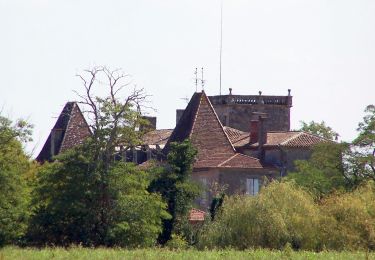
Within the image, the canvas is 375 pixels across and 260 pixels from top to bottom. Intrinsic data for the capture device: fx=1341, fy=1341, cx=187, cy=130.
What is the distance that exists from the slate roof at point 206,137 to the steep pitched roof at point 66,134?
6.30 m

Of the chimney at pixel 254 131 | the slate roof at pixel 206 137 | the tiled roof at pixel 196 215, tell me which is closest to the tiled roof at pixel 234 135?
the chimney at pixel 254 131

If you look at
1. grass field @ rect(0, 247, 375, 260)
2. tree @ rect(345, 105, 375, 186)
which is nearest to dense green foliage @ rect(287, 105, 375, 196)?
tree @ rect(345, 105, 375, 186)

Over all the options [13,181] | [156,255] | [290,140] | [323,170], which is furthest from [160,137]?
[156,255]

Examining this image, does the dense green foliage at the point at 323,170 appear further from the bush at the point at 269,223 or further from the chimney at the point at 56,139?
the chimney at the point at 56,139

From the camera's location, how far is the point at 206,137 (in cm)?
8375

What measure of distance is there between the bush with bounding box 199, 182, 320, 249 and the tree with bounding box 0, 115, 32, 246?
29.0ft

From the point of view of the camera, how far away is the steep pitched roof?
84938 mm

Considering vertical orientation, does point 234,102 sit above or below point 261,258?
A: above

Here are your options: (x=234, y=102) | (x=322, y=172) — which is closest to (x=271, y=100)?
(x=234, y=102)

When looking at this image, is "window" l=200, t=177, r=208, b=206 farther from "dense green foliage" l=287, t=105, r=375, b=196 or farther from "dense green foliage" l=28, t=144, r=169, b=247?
"dense green foliage" l=28, t=144, r=169, b=247

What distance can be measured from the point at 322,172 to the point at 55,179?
18412mm

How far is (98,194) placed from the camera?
6397 cm

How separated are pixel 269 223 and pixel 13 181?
12.6 metres

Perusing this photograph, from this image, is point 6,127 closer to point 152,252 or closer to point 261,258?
point 152,252
